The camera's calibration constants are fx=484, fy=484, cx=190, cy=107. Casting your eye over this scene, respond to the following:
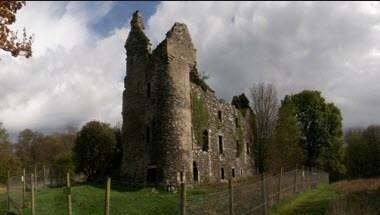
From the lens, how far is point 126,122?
1480 inches

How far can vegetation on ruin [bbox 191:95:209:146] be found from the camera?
36438 mm

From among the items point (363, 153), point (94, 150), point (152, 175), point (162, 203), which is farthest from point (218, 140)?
point (363, 153)

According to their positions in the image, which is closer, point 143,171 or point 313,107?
point 143,171

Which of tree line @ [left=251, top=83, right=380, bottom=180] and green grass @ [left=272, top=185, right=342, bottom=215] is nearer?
green grass @ [left=272, top=185, right=342, bottom=215]

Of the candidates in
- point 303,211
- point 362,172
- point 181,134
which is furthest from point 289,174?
point 362,172

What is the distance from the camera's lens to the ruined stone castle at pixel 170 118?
1310 inches

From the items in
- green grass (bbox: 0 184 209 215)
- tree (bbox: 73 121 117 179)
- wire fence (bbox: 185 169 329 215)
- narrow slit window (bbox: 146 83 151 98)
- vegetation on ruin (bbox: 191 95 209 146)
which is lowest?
green grass (bbox: 0 184 209 215)

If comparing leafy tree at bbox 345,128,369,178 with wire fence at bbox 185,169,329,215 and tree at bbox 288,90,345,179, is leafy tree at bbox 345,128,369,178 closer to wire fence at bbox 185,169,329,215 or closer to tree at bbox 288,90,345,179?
tree at bbox 288,90,345,179

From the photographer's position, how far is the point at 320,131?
175ft

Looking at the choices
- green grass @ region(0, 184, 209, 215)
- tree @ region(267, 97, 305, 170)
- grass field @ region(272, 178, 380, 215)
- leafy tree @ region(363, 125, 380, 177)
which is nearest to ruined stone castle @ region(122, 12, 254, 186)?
green grass @ region(0, 184, 209, 215)

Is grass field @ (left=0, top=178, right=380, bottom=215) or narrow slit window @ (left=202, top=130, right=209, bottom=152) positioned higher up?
narrow slit window @ (left=202, top=130, right=209, bottom=152)

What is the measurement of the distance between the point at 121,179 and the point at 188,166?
616cm

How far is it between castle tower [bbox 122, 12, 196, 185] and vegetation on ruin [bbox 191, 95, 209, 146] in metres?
1.35

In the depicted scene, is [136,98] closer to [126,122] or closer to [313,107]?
[126,122]
